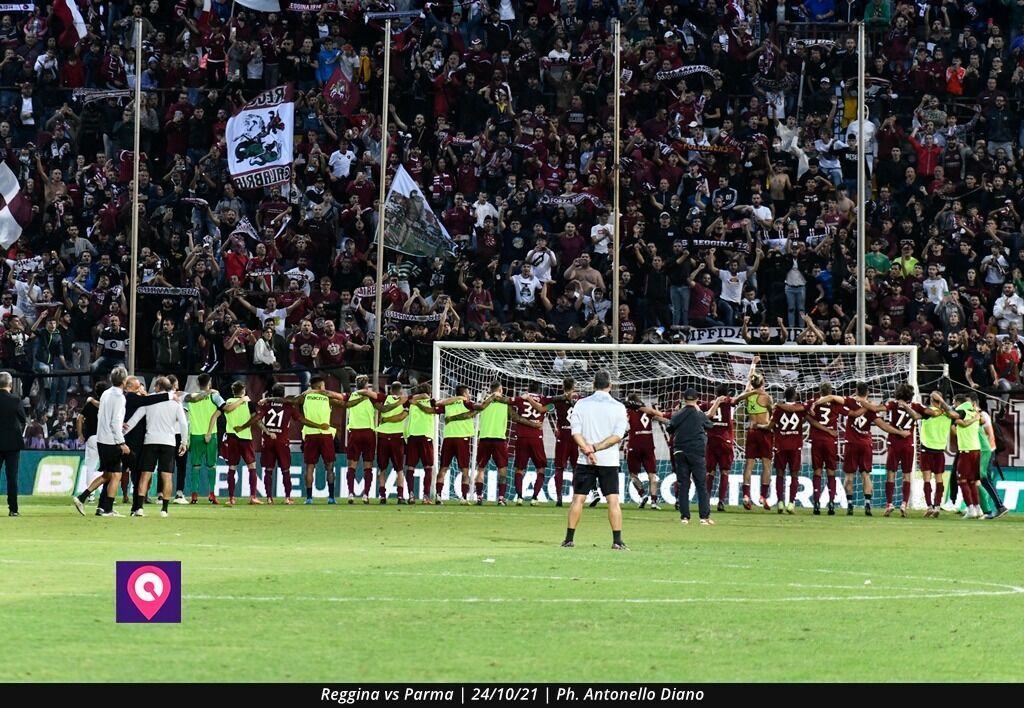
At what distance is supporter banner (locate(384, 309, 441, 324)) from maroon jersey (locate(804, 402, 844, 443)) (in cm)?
828

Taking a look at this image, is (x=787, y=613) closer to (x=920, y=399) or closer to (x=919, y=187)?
(x=920, y=399)

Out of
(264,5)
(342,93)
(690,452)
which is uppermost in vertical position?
(264,5)

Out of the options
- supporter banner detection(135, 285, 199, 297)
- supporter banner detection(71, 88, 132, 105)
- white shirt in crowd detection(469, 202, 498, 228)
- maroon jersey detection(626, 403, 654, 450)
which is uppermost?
supporter banner detection(71, 88, 132, 105)

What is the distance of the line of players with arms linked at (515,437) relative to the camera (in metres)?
28.8

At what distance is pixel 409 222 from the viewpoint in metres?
35.7

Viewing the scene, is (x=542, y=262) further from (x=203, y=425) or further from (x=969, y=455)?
(x=969, y=455)

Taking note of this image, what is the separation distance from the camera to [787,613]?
13977 millimetres

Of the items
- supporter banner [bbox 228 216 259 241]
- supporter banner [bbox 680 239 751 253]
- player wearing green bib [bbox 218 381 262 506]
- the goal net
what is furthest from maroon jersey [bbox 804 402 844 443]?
supporter banner [bbox 228 216 259 241]

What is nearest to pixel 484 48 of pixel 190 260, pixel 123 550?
pixel 190 260

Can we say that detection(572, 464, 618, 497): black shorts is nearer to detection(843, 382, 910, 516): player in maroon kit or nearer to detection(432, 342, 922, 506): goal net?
detection(843, 382, 910, 516): player in maroon kit

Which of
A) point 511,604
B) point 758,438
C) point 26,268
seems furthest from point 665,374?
point 511,604

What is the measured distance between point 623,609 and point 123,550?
7.45 m

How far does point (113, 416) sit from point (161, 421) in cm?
157

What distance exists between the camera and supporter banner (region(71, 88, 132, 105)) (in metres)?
38.1
